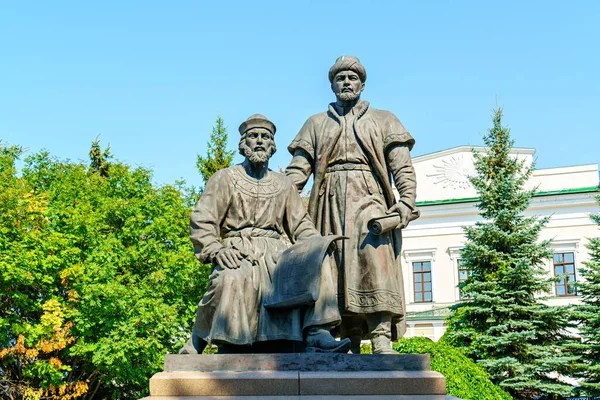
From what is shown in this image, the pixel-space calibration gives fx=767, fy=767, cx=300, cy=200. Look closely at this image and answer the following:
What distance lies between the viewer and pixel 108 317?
21516 mm

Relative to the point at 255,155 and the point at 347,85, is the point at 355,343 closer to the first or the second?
the point at 255,155

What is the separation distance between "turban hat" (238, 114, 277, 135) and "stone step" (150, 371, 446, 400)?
2.14m

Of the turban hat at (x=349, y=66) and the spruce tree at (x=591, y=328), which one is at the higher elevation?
the turban hat at (x=349, y=66)

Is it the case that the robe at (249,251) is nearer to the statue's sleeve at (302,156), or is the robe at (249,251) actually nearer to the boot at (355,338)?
the statue's sleeve at (302,156)

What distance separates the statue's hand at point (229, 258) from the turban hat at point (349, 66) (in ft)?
6.84

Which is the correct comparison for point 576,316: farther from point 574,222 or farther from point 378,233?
point 378,233

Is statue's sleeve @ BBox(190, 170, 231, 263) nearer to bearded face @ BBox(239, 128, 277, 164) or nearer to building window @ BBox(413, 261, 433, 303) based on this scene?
bearded face @ BBox(239, 128, 277, 164)

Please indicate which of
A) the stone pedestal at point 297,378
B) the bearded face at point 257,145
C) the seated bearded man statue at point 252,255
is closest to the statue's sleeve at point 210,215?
the seated bearded man statue at point 252,255

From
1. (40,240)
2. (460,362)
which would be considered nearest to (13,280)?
(40,240)

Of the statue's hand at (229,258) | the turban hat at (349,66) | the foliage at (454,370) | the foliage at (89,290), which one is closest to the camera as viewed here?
the statue's hand at (229,258)

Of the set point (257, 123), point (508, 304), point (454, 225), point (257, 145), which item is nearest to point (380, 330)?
point (257, 145)

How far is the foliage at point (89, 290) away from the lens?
2086 cm

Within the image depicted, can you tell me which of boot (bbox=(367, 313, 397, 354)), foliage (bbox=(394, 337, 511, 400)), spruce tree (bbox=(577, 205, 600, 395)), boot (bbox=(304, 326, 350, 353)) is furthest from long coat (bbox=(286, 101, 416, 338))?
spruce tree (bbox=(577, 205, 600, 395))

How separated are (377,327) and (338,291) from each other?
1.47 feet
